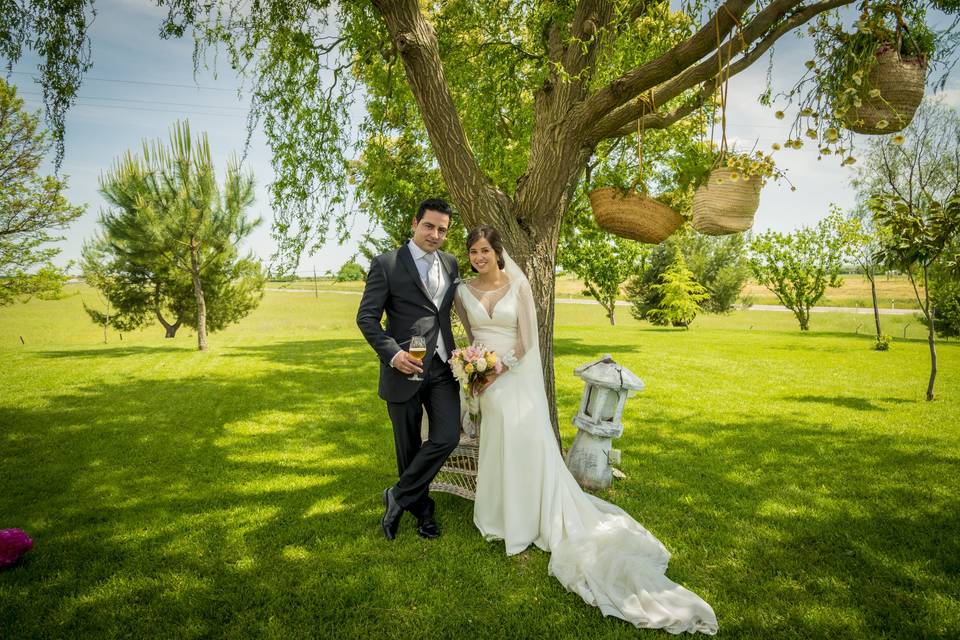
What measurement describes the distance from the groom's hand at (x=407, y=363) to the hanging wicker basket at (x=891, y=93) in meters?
2.87

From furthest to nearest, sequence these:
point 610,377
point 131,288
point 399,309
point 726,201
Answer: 1. point 131,288
2. point 610,377
3. point 399,309
4. point 726,201

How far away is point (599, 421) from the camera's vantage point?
4473mm

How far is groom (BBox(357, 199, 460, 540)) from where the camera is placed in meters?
3.42

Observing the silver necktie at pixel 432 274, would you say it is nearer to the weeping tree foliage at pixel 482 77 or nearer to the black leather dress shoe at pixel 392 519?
the weeping tree foliage at pixel 482 77

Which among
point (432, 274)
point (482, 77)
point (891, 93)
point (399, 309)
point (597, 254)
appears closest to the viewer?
point (891, 93)

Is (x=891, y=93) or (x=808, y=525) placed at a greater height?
(x=891, y=93)

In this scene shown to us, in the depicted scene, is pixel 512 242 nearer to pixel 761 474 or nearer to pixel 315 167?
pixel 315 167

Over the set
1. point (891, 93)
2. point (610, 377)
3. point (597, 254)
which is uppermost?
point (597, 254)

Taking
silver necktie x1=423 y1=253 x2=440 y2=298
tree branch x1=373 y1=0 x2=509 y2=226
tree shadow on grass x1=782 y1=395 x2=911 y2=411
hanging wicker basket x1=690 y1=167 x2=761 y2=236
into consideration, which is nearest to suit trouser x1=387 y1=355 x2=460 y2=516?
silver necktie x1=423 y1=253 x2=440 y2=298

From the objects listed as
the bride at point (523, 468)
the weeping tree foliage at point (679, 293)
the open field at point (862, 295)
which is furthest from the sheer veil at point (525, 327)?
the open field at point (862, 295)

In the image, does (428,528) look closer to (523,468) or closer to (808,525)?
(523,468)

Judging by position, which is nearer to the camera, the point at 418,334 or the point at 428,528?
the point at 418,334

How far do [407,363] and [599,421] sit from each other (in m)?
2.21

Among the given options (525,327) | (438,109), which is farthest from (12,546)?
(438,109)
